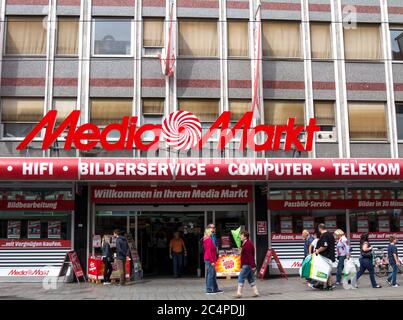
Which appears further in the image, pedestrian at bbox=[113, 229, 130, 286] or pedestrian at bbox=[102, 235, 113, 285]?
pedestrian at bbox=[102, 235, 113, 285]

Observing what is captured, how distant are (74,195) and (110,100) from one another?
3.81 metres

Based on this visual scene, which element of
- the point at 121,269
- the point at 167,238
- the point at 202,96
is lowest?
the point at 121,269

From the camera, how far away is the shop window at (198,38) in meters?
19.2

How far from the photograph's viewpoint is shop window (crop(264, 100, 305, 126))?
62.4 ft

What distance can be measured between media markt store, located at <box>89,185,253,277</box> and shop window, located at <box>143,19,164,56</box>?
209 inches

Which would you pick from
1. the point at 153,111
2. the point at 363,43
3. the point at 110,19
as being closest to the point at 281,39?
the point at 363,43

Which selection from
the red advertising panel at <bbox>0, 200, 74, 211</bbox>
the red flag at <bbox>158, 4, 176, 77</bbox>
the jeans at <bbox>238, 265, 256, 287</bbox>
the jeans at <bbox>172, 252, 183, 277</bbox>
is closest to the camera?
the jeans at <bbox>238, 265, 256, 287</bbox>

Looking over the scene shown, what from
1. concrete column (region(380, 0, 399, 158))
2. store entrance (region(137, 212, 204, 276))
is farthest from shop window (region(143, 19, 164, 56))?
concrete column (region(380, 0, 399, 158))

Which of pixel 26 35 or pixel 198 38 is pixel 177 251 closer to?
pixel 198 38

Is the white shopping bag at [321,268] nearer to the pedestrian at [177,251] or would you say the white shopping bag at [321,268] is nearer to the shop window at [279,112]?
the pedestrian at [177,251]

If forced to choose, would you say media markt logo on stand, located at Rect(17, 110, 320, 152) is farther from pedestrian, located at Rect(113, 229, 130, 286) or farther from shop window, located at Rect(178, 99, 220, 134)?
pedestrian, located at Rect(113, 229, 130, 286)

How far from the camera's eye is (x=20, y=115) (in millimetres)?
18250

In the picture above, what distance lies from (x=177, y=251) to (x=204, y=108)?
549 centimetres

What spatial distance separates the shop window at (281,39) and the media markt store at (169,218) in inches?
223
